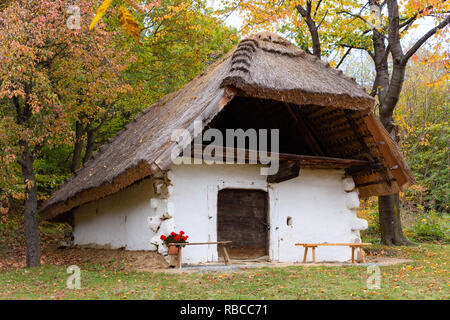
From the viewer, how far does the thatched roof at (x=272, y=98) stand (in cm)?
830

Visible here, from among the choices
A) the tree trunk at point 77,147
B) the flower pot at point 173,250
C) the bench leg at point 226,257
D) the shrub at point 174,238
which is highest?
the tree trunk at point 77,147

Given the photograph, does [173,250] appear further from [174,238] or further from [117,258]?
[117,258]

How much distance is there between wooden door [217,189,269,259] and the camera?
988 centimetres

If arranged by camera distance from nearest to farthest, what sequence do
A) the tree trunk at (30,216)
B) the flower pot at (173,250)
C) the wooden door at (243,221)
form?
1. the flower pot at (173,250)
2. the tree trunk at (30,216)
3. the wooden door at (243,221)

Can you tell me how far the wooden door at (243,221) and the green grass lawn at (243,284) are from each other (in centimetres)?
180

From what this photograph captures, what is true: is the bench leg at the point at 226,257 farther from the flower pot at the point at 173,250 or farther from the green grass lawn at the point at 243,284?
the flower pot at the point at 173,250

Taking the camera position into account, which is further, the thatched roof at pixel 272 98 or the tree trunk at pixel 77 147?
the tree trunk at pixel 77 147

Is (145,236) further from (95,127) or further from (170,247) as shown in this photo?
(95,127)

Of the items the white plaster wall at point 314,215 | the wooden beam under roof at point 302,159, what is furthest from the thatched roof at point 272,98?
the white plaster wall at point 314,215

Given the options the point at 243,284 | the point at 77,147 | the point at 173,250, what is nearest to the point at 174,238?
the point at 173,250

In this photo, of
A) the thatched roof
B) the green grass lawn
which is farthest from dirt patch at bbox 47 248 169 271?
the thatched roof

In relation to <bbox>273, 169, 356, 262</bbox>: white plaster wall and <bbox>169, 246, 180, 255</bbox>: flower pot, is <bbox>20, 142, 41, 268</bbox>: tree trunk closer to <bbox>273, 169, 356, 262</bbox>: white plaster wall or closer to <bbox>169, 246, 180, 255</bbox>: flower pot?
<bbox>169, 246, 180, 255</bbox>: flower pot

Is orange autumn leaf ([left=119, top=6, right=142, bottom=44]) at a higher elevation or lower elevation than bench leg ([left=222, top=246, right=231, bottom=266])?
higher

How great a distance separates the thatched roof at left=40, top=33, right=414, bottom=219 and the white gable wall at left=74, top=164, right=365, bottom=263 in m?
0.77
